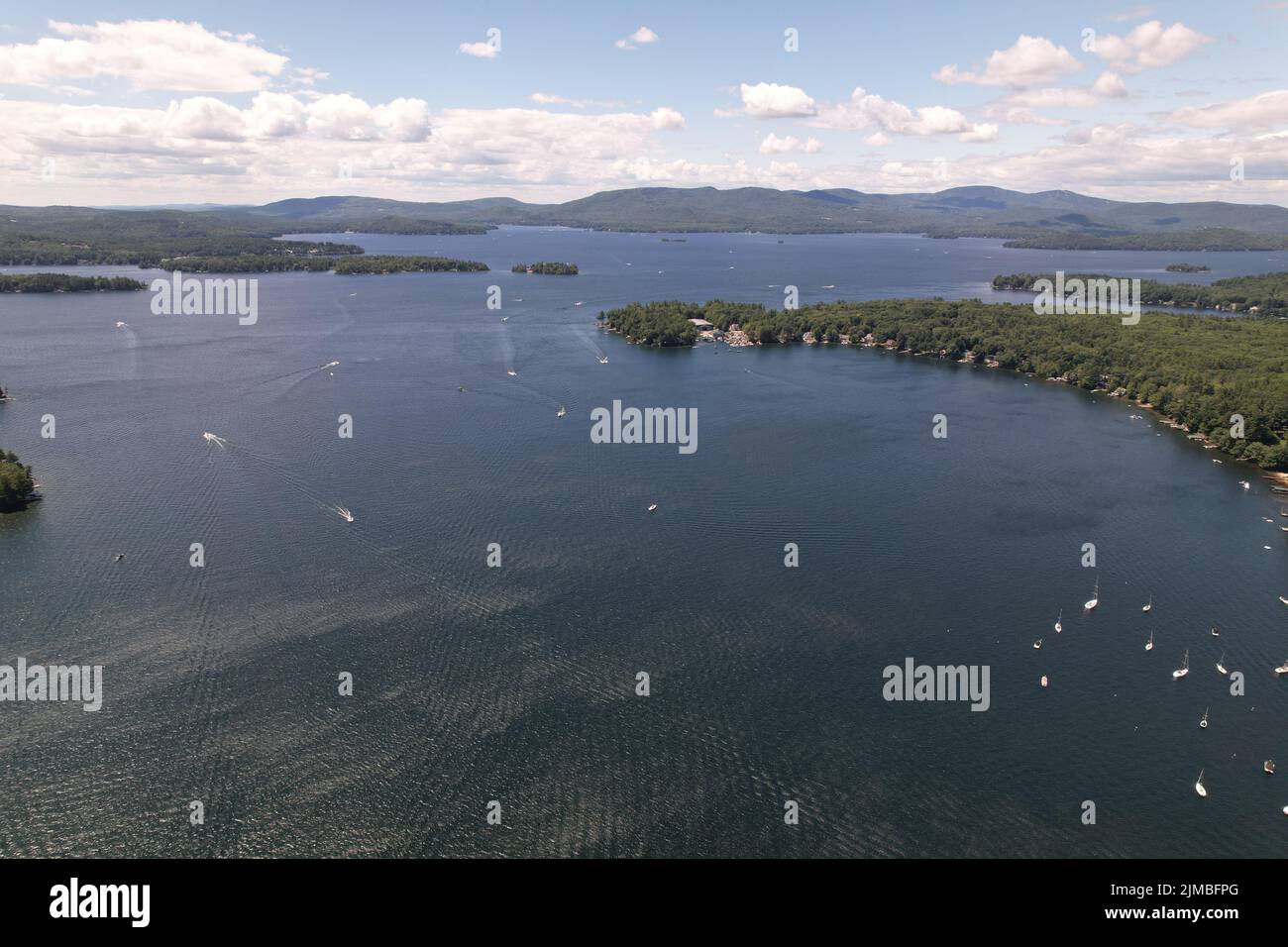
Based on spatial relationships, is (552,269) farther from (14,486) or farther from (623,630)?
(623,630)

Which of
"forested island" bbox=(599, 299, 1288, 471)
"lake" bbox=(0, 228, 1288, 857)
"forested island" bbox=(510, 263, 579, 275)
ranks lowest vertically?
"lake" bbox=(0, 228, 1288, 857)

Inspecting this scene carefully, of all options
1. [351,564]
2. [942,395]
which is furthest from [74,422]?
[942,395]

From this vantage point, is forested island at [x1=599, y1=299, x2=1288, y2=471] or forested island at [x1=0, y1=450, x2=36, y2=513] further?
forested island at [x1=599, y1=299, x2=1288, y2=471]

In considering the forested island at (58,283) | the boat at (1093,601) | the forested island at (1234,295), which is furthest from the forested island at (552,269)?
the boat at (1093,601)

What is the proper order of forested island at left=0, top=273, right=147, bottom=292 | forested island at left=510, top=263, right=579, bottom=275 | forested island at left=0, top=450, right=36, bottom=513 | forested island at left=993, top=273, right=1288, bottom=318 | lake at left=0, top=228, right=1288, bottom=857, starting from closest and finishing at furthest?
lake at left=0, top=228, right=1288, bottom=857
forested island at left=0, top=450, right=36, bottom=513
forested island at left=993, top=273, right=1288, bottom=318
forested island at left=0, top=273, right=147, bottom=292
forested island at left=510, top=263, right=579, bottom=275

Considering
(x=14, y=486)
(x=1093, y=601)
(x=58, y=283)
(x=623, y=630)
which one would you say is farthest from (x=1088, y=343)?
(x=58, y=283)

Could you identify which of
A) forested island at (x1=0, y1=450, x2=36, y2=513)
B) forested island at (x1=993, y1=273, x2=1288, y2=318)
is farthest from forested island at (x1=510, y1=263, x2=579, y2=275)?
forested island at (x1=0, y1=450, x2=36, y2=513)

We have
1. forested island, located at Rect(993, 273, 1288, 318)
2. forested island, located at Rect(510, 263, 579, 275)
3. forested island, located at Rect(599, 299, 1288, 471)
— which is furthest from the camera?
forested island, located at Rect(510, 263, 579, 275)

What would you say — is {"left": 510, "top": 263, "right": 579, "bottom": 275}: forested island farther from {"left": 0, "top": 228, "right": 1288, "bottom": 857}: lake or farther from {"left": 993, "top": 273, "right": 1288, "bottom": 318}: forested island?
{"left": 0, "top": 228, "right": 1288, "bottom": 857}: lake
